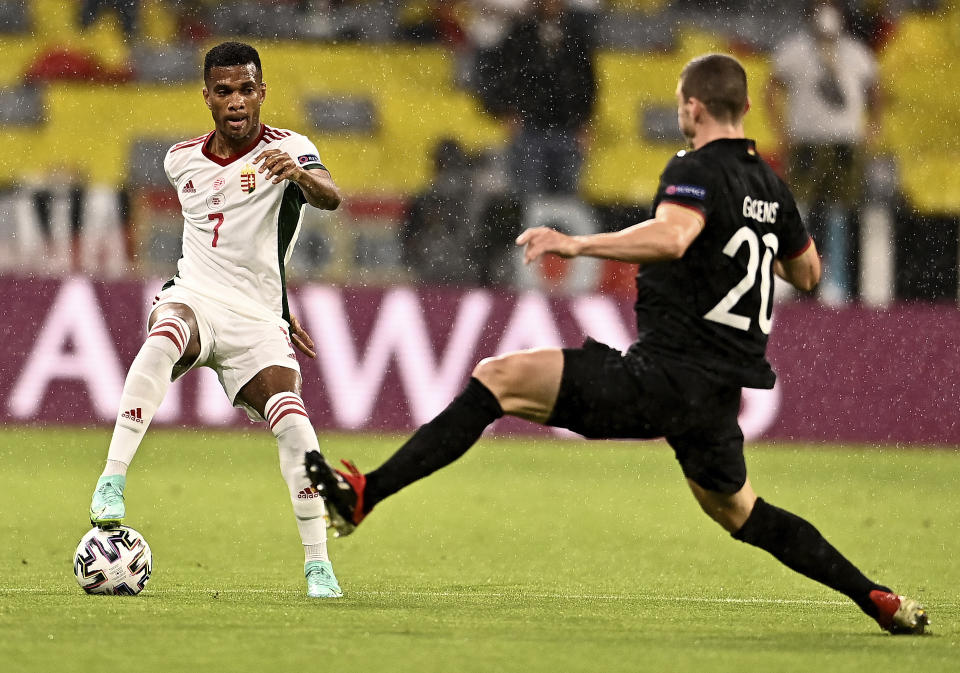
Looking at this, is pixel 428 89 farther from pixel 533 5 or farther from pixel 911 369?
pixel 911 369

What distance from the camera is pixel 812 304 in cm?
1230

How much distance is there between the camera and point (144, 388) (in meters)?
5.98

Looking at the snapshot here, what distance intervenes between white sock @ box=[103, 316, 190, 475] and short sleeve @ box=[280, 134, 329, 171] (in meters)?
0.79

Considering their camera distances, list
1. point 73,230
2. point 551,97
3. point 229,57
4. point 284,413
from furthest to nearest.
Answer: point 551,97 < point 73,230 < point 229,57 < point 284,413

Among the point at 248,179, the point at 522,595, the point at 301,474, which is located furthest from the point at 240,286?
the point at 522,595

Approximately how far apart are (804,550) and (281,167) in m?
2.22

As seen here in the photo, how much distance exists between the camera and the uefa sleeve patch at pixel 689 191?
503cm

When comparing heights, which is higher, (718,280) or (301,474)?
(718,280)

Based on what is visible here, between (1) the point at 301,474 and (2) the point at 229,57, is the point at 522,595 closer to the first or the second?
(1) the point at 301,474

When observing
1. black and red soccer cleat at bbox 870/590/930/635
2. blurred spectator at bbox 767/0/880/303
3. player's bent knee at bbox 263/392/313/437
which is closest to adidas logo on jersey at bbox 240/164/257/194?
player's bent knee at bbox 263/392/313/437

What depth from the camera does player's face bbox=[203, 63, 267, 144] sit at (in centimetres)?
632

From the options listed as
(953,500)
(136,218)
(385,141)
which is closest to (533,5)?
(385,141)

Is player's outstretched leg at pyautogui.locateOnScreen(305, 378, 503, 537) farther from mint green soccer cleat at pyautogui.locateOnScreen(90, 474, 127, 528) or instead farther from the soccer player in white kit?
mint green soccer cleat at pyautogui.locateOnScreen(90, 474, 127, 528)

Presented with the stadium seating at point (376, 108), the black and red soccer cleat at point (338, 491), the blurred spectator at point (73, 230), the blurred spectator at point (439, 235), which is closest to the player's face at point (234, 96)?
the black and red soccer cleat at point (338, 491)
